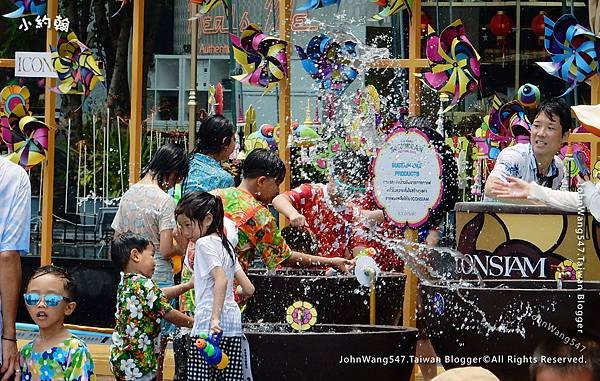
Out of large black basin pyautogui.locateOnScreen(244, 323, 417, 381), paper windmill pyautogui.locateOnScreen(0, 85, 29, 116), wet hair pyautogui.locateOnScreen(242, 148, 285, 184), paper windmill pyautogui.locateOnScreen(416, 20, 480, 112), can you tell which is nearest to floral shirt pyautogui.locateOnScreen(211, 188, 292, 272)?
wet hair pyautogui.locateOnScreen(242, 148, 285, 184)

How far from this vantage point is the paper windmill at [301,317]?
17.4 feet

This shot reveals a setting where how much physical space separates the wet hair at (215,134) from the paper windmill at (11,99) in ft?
5.53

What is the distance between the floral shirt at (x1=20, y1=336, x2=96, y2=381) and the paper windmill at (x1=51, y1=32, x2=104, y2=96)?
316 cm

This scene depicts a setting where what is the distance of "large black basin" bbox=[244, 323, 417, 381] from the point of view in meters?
4.81

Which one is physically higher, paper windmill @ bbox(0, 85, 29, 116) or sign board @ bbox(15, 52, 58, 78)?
sign board @ bbox(15, 52, 58, 78)

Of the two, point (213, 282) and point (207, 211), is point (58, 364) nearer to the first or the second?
point (213, 282)

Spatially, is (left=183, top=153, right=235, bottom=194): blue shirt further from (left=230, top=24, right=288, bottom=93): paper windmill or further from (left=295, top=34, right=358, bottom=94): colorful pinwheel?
(left=295, top=34, right=358, bottom=94): colorful pinwheel

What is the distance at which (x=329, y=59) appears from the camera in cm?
727

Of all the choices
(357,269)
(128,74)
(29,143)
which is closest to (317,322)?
(357,269)

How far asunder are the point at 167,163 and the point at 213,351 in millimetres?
1408

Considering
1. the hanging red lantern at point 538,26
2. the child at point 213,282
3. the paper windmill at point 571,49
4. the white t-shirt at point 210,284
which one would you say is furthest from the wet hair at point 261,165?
the hanging red lantern at point 538,26

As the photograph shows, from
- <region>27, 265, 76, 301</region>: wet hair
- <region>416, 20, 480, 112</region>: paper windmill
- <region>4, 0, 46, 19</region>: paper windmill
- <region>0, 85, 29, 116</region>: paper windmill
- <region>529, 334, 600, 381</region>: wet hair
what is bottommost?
<region>529, 334, 600, 381</region>: wet hair

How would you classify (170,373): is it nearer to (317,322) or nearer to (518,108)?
(317,322)

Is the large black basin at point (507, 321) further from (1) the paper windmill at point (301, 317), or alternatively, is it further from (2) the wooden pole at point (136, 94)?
(2) the wooden pole at point (136, 94)
